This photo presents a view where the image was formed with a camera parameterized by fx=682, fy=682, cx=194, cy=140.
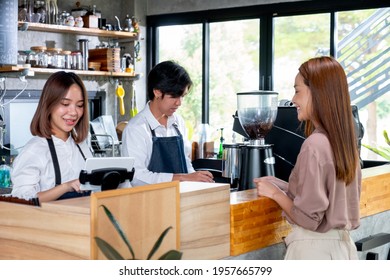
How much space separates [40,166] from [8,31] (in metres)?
3.36

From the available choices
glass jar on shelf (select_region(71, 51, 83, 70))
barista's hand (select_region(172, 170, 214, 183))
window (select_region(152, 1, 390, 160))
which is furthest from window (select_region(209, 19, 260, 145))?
barista's hand (select_region(172, 170, 214, 183))

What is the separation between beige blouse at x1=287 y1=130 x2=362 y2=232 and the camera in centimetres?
233

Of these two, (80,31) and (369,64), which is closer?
(369,64)

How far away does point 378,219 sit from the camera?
11.2ft

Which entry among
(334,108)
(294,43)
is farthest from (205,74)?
(334,108)

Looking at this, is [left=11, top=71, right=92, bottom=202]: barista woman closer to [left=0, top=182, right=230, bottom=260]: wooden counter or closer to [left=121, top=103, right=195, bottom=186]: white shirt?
[left=0, top=182, right=230, bottom=260]: wooden counter

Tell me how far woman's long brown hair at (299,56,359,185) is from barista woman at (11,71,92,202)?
0.94 meters

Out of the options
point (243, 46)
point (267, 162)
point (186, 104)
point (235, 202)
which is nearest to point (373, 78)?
point (243, 46)

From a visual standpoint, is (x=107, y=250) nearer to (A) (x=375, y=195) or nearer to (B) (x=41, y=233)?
(B) (x=41, y=233)

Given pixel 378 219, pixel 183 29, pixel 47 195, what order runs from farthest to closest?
pixel 183 29
pixel 378 219
pixel 47 195

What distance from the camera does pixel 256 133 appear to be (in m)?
3.02

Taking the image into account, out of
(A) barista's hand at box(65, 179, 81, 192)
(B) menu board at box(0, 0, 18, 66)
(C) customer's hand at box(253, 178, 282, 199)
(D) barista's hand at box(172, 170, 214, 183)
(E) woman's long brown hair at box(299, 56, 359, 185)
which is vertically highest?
(B) menu board at box(0, 0, 18, 66)
